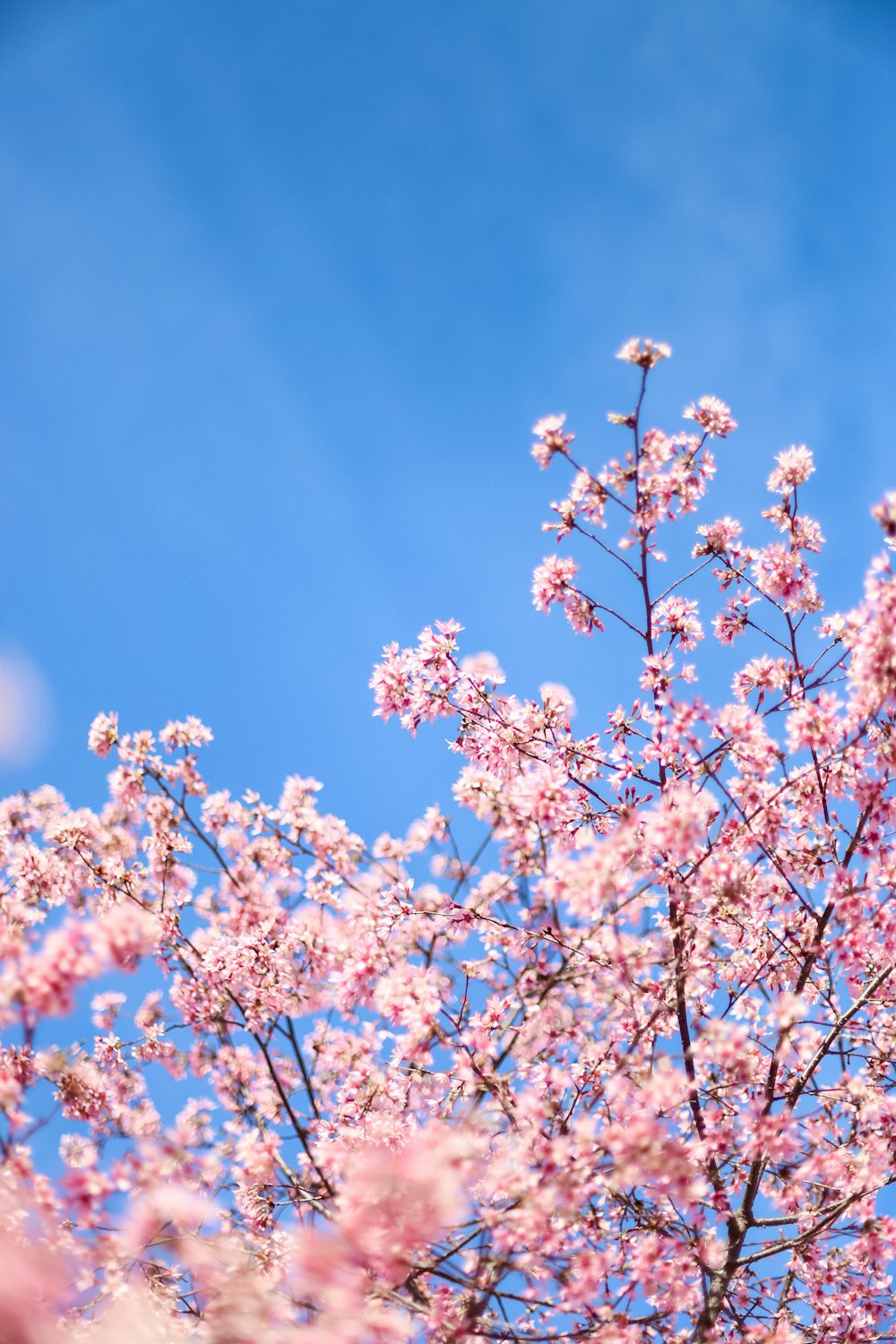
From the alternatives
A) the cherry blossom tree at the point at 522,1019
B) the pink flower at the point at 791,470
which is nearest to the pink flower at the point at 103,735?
the cherry blossom tree at the point at 522,1019

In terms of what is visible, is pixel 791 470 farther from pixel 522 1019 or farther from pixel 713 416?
pixel 522 1019

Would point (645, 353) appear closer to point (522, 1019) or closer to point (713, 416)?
point (713, 416)

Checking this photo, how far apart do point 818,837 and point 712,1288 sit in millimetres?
3405

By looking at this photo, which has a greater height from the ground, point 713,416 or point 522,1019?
point 713,416

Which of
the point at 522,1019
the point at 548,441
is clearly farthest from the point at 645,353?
the point at 522,1019

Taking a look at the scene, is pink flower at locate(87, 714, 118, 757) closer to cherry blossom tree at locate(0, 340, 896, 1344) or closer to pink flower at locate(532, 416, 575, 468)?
cherry blossom tree at locate(0, 340, 896, 1344)

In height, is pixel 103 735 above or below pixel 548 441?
below

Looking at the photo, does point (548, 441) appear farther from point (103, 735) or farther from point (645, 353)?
point (103, 735)

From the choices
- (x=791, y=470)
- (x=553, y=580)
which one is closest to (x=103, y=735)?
(x=553, y=580)

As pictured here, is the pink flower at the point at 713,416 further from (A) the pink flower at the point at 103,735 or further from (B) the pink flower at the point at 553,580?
(A) the pink flower at the point at 103,735

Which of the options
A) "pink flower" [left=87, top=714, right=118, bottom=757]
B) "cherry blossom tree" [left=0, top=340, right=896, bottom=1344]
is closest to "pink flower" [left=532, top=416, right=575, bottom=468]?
"cherry blossom tree" [left=0, top=340, right=896, bottom=1344]

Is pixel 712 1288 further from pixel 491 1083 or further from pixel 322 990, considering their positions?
pixel 322 990

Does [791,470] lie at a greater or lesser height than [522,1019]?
greater

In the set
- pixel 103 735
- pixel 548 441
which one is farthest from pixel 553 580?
pixel 103 735
